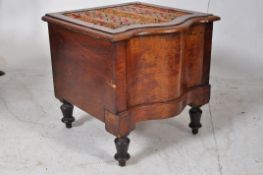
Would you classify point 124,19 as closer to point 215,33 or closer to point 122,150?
point 122,150

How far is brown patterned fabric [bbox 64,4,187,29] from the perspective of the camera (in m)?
1.87

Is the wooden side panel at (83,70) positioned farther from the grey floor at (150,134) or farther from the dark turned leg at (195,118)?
the dark turned leg at (195,118)

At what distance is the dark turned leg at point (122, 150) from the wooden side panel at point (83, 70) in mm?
118

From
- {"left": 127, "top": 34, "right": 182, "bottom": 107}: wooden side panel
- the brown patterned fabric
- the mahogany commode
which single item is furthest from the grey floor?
the brown patterned fabric

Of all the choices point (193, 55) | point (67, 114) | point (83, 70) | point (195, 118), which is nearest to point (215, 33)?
point (195, 118)

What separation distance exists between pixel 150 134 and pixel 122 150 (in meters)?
0.36

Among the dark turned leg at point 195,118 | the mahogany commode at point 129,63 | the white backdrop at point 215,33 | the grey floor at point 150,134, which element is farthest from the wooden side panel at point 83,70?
the white backdrop at point 215,33

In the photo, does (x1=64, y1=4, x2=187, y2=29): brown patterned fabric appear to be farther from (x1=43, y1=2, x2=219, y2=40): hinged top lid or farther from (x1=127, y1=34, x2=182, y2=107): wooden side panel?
(x1=127, y1=34, x2=182, y2=107): wooden side panel

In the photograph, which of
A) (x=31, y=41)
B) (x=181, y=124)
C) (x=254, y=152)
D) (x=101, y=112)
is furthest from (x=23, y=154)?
(x=31, y=41)

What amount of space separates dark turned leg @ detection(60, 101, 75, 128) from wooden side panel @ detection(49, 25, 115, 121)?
8 centimetres

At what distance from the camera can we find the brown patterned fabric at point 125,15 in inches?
73.6

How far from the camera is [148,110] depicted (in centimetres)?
184

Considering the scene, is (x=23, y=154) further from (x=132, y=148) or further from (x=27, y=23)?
(x=27, y=23)

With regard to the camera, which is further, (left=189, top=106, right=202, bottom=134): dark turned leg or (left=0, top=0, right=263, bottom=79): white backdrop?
(left=0, top=0, right=263, bottom=79): white backdrop
